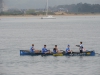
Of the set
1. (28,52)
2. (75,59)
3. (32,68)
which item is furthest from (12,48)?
(32,68)

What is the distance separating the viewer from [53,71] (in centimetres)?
3903

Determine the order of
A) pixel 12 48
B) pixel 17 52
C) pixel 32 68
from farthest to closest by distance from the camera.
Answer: pixel 12 48 < pixel 17 52 < pixel 32 68

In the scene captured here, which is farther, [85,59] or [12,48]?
[12,48]

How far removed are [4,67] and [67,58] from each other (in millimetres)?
7828

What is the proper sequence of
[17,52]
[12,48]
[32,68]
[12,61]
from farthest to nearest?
1. [12,48]
2. [17,52]
3. [12,61]
4. [32,68]

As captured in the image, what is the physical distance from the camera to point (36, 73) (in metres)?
38.1

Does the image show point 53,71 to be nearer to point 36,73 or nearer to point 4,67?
point 36,73

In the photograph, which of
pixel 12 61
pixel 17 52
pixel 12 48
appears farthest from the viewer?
pixel 12 48

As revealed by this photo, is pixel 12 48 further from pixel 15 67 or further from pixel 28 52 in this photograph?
pixel 15 67

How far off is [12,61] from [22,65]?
3328 mm

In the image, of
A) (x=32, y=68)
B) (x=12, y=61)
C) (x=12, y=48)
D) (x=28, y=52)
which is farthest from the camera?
(x=12, y=48)

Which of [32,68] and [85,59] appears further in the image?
[85,59]

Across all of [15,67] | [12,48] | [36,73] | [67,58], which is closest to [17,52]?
[12,48]

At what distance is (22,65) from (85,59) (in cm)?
713
